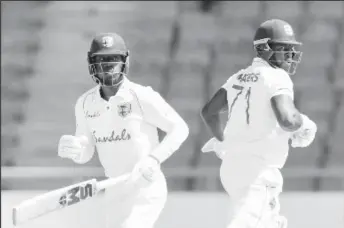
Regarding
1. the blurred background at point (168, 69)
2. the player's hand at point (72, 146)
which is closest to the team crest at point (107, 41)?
the player's hand at point (72, 146)

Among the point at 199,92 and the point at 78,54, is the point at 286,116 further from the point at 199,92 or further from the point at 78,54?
the point at 78,54

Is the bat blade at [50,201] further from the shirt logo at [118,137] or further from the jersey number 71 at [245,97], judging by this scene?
the jersey number 71 at [245,97]

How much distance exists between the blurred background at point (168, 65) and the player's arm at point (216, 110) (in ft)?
12.3

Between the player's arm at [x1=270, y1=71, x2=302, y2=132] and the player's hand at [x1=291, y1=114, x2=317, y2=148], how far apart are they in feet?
0.47

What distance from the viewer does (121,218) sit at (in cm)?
354

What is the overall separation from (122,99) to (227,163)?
52 cm

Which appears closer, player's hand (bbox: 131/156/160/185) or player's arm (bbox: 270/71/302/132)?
player's arm (bbox: 270/71/302/132)

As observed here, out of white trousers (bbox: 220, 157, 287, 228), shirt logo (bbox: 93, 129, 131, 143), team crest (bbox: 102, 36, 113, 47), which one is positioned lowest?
white trousers (bbox: 220, 157, 287, 228)

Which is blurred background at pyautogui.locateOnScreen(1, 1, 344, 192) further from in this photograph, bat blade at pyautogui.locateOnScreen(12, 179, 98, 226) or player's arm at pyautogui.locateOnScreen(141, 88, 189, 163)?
bat blade at pyautogui.locateOnScreen(12, 179, 98, 226)

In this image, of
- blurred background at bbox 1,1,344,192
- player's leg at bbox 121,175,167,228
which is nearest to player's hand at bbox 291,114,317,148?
player's leg at bbox 121,175,167,228

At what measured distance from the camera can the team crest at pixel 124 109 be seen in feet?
12.0

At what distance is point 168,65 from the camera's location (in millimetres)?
8992

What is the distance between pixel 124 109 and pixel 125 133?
0.10m

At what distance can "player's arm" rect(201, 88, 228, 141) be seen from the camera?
3744 millimetres
